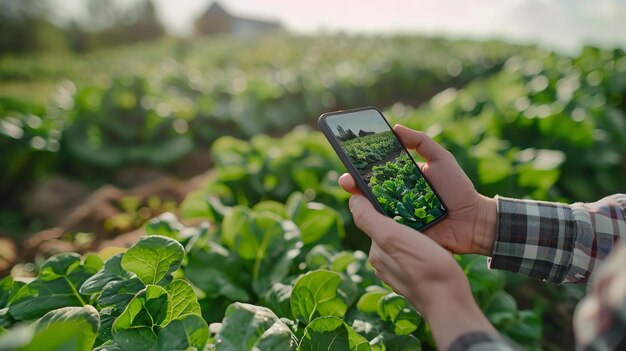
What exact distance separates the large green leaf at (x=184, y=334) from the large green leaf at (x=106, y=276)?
28cm

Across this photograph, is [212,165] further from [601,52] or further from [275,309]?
[601,52]

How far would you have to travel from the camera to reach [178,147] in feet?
17.2

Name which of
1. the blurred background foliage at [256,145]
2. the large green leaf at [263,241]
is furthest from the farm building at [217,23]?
the large green leaf at [263,241]

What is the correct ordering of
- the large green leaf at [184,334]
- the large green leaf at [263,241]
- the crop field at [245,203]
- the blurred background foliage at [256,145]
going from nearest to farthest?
the large green leaf at [184,334] < the crop field at [245,203] < the large green leaf at [263,241] < the blurred background foliage at [256,145]

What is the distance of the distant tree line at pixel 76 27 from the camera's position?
3434 cm

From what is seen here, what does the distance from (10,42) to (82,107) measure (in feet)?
118

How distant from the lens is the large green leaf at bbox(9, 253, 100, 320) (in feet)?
4.92

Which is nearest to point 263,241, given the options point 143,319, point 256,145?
point 143,319

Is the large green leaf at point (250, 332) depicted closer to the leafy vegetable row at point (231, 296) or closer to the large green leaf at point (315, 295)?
the leafy vegetable row at point (231, 296)

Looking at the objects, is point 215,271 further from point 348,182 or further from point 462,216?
point 462,216

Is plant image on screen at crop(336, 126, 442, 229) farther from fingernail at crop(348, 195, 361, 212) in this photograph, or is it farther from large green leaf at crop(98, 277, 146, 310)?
large green leaf at crop(98, 277, 146, 310)

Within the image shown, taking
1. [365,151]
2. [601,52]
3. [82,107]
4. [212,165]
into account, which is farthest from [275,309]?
[601,52]

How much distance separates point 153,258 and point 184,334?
0.90 ft

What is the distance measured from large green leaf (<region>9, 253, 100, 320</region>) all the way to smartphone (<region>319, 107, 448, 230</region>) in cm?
97
